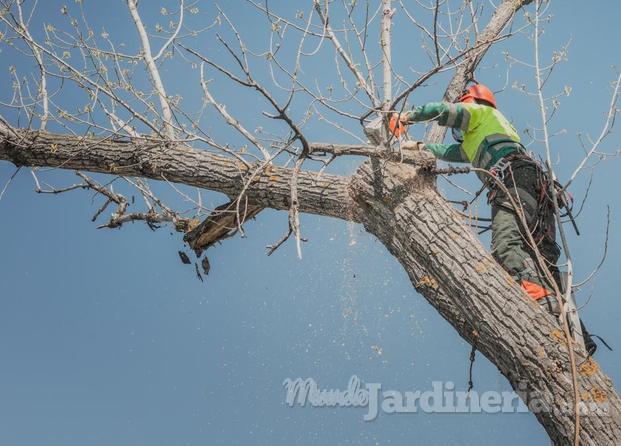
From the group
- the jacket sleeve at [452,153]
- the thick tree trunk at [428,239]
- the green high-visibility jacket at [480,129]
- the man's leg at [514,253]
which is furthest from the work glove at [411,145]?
the jacket sleeve at [452,153]

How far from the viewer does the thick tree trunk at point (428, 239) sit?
3070 millimetres

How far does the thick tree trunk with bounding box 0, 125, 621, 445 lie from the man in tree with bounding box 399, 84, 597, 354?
387 millimetres

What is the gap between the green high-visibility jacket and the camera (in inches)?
176

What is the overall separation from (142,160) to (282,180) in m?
1.06

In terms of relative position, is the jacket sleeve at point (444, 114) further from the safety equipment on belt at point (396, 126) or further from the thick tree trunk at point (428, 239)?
the thick tree trunk at point (428, 239)

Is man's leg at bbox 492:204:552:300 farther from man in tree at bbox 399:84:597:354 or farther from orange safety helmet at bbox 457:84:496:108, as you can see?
orange safety helmet at bbox 457:84:496:108

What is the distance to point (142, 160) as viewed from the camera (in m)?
4.62

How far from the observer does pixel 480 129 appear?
4.62 metres

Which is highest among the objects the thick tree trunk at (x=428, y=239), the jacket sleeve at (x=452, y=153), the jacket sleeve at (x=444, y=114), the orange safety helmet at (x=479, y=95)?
the orange safety helmet at (x=479, y=95)

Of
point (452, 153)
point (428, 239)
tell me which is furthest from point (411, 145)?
point (452, 153)

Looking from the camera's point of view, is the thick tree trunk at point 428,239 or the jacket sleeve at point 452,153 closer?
the thick tree trunk at point 428,239

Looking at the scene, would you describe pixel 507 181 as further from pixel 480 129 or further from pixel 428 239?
pixel 428 239

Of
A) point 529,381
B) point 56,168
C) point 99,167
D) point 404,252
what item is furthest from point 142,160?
point 529,381

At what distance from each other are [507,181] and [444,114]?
61cm
